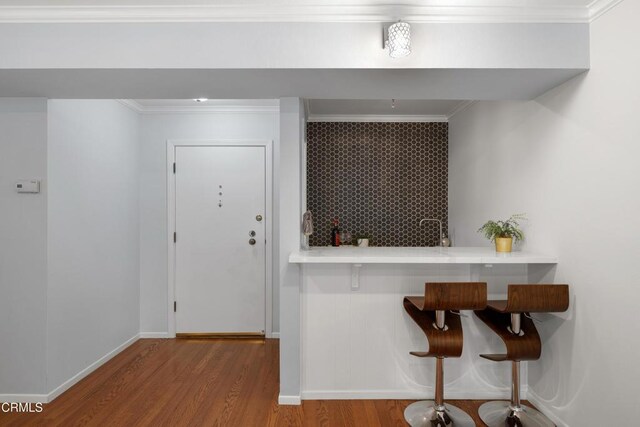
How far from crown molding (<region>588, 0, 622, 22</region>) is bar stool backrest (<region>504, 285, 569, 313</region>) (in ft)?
4.92

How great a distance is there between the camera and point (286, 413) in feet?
8.75

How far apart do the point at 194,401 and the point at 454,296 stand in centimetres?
190

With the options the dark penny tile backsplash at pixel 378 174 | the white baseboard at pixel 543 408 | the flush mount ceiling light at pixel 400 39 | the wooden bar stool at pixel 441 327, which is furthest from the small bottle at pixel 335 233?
the flush mount ceiling light at pixel 400 39

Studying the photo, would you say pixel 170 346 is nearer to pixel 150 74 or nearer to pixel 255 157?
pixel 255 157

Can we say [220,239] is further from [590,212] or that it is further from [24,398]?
[590,212]

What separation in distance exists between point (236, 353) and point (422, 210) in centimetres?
257

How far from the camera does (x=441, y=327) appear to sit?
97.6 inches

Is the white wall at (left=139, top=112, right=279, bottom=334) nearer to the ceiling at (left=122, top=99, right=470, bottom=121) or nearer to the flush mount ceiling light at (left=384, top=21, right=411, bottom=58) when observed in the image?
the ceiling at (left=122, top=99, right=470, bottom=121)

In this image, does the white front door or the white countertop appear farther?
the white front door

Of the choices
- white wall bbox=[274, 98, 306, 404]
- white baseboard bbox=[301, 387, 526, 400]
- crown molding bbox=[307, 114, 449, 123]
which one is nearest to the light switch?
white wall bbox=[274, 98, 306, 404]

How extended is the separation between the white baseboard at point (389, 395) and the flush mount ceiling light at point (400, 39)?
86.3 inches

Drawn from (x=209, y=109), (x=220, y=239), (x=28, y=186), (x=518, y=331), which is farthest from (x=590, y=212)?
(x=28, y=186)

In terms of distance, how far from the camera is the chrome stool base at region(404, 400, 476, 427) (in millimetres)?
→ 2479

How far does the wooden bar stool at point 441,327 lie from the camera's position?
2.34 meters
